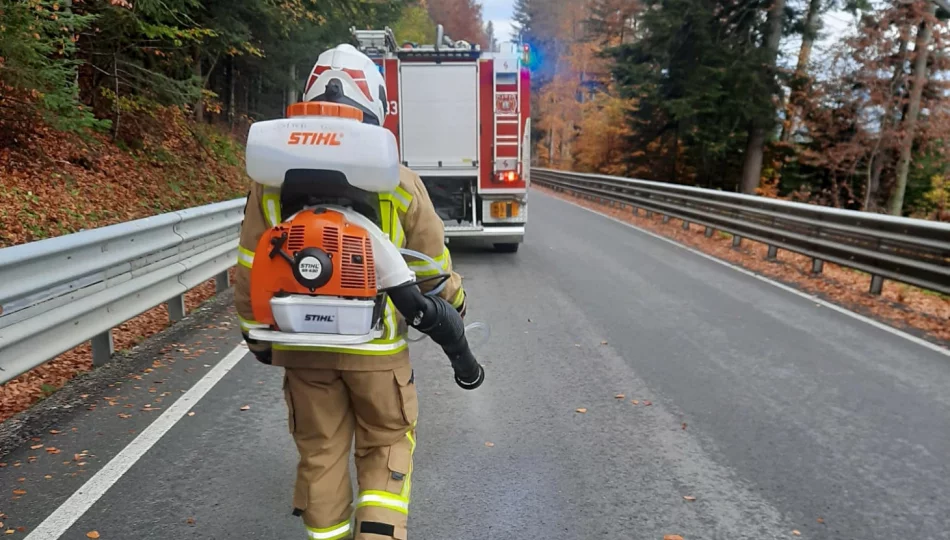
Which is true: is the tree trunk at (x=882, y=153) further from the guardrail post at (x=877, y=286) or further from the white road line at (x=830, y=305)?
the guardrail post at (x=877, y=286)

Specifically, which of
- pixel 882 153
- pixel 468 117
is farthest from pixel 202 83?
pixel 882 153

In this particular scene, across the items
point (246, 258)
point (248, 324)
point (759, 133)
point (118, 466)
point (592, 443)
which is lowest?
point (592, 443)

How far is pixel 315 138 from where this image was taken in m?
2.18

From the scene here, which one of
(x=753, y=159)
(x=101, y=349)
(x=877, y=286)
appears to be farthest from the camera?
(x=753, y=159)

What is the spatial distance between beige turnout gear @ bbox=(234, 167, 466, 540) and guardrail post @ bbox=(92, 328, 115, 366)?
134 inches

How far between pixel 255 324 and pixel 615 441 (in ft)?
8.53

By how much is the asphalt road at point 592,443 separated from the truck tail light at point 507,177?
418cm

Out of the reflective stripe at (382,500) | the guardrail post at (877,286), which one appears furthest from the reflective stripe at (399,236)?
the guardrail post at (877,286)

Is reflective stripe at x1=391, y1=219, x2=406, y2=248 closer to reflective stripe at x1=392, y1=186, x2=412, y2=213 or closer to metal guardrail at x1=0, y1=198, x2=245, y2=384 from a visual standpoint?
reflective stripe at x1=392, y1=186, x2=412, y2=213

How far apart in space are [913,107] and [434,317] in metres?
23.0

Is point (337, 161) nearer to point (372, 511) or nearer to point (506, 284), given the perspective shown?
point (372, 511)

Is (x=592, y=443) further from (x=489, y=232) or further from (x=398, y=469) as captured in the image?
(x=489, y=232)

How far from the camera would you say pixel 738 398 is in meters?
5.11

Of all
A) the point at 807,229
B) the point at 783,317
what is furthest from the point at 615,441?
the point at 807,229
